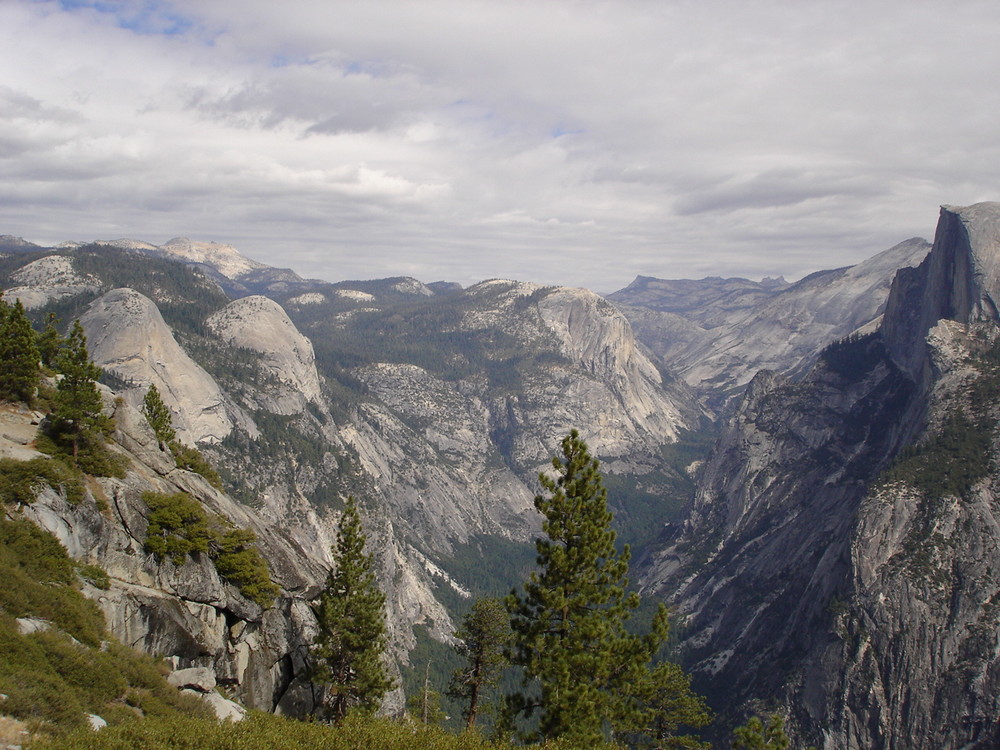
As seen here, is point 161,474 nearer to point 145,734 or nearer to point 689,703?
point 145,734

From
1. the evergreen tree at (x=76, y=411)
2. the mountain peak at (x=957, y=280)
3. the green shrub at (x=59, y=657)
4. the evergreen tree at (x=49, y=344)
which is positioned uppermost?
the mountain peak at (x=957, y=280)

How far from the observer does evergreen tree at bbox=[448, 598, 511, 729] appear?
45125 millimetres

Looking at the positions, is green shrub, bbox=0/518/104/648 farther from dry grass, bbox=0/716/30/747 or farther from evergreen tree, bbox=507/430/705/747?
evergreen tree, bbox=507/430/705/747

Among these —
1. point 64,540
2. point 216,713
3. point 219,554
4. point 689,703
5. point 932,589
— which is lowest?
point 932,589

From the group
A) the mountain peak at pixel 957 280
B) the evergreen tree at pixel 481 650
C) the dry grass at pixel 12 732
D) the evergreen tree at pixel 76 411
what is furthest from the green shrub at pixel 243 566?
the mountain peak at pixel 957 280

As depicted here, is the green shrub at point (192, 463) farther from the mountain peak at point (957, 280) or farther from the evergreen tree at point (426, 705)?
the mountain peak at point (957, 280)

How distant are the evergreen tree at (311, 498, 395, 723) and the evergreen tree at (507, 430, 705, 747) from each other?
1187cm

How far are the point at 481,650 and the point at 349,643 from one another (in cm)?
955

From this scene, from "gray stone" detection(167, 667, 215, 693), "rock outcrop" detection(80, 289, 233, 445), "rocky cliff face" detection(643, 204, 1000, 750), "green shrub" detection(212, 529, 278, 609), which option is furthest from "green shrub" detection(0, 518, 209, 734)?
"rocky cliff face" detection(643, 204, 1000, 750)

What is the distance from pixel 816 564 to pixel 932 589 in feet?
123

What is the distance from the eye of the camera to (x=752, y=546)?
187 m

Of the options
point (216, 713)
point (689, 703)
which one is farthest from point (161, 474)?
point (689, 703)

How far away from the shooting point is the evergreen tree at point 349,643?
1673 inches

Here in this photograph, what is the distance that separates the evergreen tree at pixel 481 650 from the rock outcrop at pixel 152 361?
110615 millimetres
